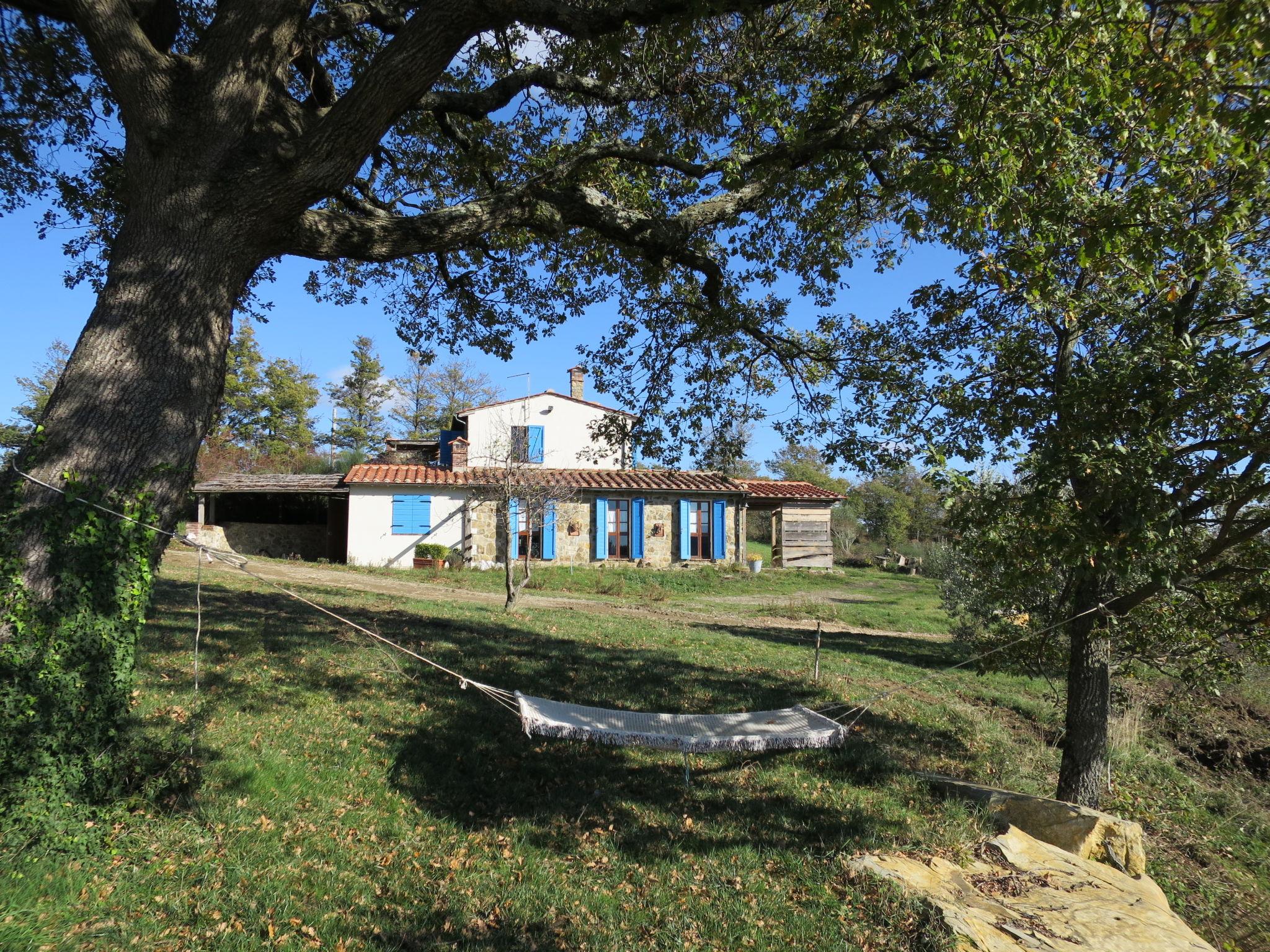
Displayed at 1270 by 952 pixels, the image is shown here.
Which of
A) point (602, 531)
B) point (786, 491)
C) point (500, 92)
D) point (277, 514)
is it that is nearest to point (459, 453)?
point (602, 531)

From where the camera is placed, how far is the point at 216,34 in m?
4.15

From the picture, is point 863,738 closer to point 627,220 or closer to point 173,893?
point 627,220

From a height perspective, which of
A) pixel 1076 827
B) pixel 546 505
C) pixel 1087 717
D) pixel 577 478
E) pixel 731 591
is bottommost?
pixel 1076 827

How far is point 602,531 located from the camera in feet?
74.2

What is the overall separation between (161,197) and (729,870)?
4.86m

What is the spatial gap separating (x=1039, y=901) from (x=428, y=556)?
1898 centimetres

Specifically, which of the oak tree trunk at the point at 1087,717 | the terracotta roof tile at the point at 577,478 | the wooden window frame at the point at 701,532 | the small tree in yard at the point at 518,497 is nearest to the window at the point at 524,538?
the small tree in yard at the point at 518,497

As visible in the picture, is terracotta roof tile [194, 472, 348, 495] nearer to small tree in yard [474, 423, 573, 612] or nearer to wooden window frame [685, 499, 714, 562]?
small tree in yard [474, 423, 573, 612]

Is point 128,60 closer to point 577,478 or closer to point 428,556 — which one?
point 428,556

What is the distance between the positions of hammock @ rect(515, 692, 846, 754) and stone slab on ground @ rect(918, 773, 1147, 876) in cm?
148

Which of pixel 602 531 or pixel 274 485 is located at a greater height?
pixel 274 485

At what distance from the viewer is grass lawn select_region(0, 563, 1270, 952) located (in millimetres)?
3346

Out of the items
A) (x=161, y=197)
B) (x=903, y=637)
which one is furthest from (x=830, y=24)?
(x=903, y=637)

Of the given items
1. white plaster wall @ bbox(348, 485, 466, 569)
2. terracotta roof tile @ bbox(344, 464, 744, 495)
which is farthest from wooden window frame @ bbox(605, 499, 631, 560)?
white plaster wall @ bbox(348, 485, 466, 569)
